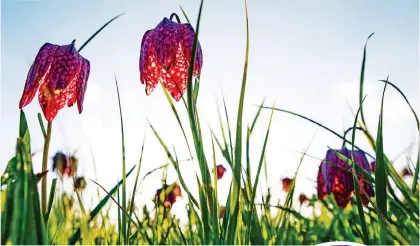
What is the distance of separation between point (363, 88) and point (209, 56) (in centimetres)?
36

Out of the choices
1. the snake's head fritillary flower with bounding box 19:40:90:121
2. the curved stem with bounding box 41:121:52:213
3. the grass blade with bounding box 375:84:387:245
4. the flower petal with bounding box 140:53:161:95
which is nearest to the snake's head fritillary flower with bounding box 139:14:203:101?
the flower petal with bounding box 140:53:161:95

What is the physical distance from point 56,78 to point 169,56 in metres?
0.24

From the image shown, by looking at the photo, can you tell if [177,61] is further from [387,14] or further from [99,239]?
[387,14]

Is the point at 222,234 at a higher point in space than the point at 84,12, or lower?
lower

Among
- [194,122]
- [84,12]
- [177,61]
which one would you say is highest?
[84,12]

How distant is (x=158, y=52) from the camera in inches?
42.1

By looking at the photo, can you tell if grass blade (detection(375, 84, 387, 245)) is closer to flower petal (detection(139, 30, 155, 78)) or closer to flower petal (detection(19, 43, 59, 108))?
flower petal (detection(139, 30, 155, 78))

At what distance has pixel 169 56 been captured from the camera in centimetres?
107

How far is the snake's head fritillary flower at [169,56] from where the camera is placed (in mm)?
1067

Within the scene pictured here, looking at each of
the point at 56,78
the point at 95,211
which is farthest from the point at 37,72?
the point at 95,211

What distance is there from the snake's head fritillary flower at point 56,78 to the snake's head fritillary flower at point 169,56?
137 mm

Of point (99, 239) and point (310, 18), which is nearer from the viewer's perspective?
point (99, 239)

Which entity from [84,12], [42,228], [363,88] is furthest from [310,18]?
[42,228]

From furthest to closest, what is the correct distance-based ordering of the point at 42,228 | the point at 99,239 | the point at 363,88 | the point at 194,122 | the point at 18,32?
the point at 18,32 < the point at 99,239 < the point at 363,88 < the point at 194,122 < the point at 42,228
